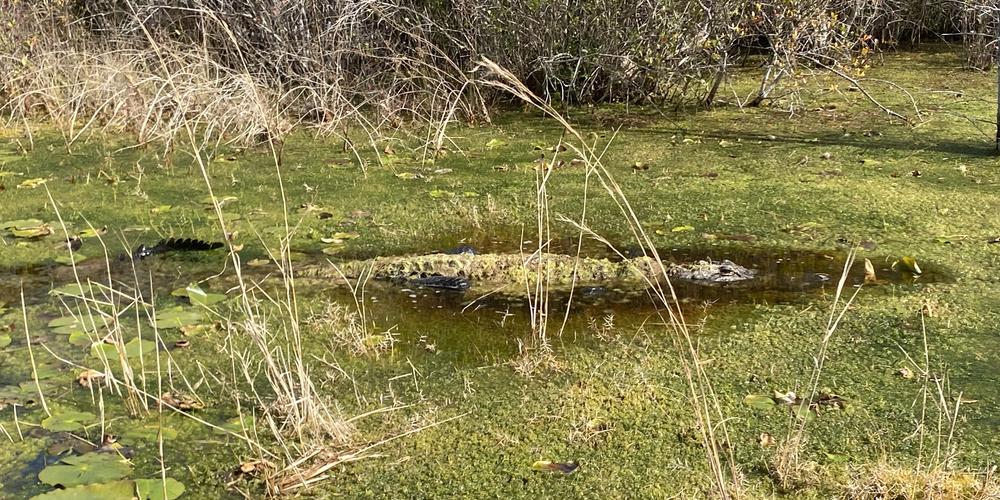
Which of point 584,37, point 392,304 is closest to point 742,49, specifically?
point 584,37

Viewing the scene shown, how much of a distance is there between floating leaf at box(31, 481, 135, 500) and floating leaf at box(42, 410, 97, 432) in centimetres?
35

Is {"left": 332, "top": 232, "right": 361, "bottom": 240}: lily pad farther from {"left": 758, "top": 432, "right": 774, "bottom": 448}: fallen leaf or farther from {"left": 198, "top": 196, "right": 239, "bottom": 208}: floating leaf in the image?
{"left": 758, "top": 432, "right": 774, "bottom": 448}: fallen leaf

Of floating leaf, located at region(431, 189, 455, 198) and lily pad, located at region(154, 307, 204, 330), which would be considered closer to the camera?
lily pad, located at region(154, 307, 204, 330)

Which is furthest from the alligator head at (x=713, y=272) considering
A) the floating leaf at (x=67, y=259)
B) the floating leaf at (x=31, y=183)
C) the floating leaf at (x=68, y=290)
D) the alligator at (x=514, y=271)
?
the floating leaf at (x=31, y=183)

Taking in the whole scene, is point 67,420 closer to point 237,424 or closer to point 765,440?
point 237,424

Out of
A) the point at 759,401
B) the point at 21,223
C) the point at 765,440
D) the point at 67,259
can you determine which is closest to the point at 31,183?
the point at 21,223

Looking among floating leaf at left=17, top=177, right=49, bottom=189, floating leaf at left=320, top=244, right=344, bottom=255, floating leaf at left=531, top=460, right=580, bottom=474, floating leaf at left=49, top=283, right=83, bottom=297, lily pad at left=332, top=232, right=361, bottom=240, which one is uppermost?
floating leaf at left=531, top=460, right=580, bottom=474

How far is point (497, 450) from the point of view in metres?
2.68

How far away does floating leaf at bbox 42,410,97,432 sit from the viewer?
2.79 meters

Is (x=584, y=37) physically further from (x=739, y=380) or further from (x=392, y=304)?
(x=739, y=380)

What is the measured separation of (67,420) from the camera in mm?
2832

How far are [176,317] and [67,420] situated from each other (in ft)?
2.55

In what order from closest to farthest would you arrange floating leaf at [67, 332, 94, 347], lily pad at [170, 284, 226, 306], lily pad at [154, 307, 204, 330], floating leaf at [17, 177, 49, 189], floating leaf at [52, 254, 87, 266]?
floating leaf at [67, 332, 94, 347] < lily pad at [154, 307, 204, 330] < lily pad at [170, 284, 226, 306] < floating leaf at [52, 254, 87, 266] < floating leaf at [17, 177, 49, 189]

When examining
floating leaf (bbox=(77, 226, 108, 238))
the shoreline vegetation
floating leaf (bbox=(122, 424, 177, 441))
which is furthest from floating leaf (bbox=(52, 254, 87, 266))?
floating leaf (bbox=(122, 424, 177, 441))
